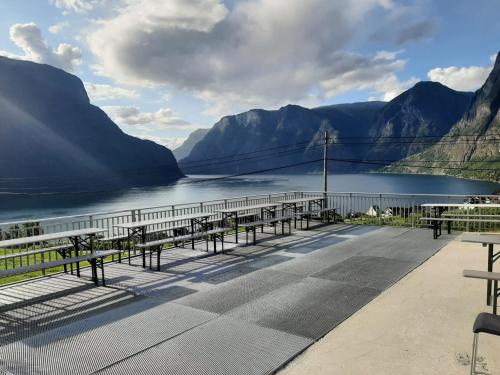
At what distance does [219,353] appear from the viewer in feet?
11.9

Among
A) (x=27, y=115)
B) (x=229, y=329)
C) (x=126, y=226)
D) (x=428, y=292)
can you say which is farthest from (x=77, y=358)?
(x=27, y=115)

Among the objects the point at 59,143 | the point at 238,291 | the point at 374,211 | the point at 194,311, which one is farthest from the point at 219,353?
the point at 59,143

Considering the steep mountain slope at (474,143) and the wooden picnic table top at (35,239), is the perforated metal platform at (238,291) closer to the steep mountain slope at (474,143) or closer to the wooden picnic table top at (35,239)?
the wooden picnic table top at (35,239)

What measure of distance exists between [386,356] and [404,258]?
171 inches

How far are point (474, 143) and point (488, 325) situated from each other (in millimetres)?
182219

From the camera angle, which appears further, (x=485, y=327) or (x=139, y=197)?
(x=139, y=197)

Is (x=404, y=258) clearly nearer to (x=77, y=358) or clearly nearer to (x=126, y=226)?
(x=126, y=226)

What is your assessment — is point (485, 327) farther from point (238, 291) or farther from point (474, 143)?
point (474, 143)

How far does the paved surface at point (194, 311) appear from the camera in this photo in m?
3.54

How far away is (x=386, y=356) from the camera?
3.56m

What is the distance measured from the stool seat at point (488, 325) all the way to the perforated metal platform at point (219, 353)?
1578 mm

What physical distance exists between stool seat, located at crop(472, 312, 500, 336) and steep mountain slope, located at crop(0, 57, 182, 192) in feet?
307

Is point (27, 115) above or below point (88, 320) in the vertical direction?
above

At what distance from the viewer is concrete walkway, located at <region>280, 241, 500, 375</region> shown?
11.0 feet
